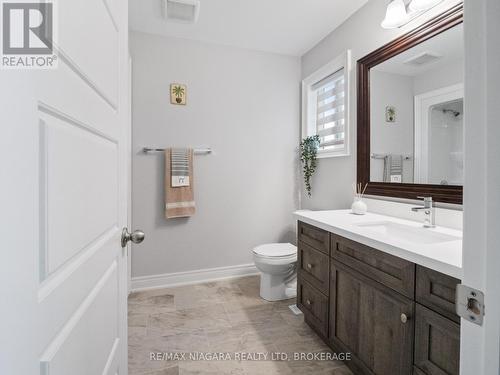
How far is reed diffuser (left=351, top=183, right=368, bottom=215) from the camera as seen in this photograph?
6.70 ft

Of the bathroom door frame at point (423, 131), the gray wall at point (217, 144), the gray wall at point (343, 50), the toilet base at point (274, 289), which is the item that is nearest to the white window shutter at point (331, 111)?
the gray wall at point (343, 50)

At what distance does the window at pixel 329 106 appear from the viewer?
2.38m

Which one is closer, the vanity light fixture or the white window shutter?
the vanity light fixture

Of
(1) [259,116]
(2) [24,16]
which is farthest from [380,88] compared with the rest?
(2) [24,16]

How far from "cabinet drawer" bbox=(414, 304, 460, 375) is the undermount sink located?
0.48 meters

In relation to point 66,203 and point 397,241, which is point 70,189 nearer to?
point 66,203

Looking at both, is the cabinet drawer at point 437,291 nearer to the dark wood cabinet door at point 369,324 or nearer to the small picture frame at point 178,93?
the dark wood cabinet door at point 369,324

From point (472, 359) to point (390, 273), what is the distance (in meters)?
0.81

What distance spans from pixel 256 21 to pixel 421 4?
132 centimetres

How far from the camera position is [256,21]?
7.96ft

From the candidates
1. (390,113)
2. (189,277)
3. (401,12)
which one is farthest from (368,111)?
(189,277)

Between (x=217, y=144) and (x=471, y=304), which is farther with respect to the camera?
(x=217, y=144)

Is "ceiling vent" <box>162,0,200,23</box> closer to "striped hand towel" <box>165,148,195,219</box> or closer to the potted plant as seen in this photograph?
the potted plant

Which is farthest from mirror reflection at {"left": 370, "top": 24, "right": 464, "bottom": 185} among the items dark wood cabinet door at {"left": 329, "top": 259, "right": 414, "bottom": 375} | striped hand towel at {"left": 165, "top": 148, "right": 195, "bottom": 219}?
striped hand towel at {"left": 165, "top": 148, "right": 195, "bottom": 219}
